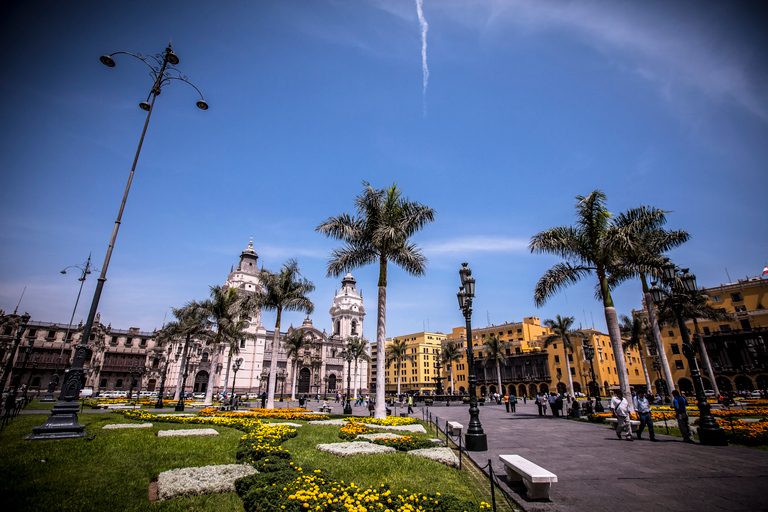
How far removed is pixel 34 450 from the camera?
8680 millimetres

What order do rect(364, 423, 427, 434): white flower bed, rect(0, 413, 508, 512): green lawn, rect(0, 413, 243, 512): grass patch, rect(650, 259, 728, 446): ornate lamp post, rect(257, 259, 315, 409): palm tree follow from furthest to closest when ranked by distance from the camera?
rect(257, 259, 315, 409): palm tree, rect(364, 423, 427, 434): white flower bed, rect(650, 259, 728, 446): ornate lamp post, rect(0, 413, 508, 512): green lawn, rect(0, 413, 243, 512): grass patch

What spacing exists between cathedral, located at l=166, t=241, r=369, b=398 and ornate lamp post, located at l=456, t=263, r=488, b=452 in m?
52.4

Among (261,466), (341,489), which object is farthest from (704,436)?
(261,466)

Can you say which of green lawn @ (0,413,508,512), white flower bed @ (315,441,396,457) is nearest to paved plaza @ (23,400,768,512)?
green lawn @ (0,413,508,512)

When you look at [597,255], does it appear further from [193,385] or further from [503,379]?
[193,385]

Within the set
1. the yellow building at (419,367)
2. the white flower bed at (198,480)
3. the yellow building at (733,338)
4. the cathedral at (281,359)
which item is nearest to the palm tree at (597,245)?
the white flower bed at (198,480)

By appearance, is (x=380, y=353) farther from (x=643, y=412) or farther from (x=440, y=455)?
(x=643, y=412)

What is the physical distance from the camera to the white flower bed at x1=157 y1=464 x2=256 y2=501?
605cm

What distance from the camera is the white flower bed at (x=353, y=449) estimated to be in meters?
9.57

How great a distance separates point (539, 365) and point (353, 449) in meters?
69.3

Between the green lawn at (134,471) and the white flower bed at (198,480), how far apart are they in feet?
0.62

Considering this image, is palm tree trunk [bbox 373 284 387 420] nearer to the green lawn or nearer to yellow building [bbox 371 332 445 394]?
the green lawn

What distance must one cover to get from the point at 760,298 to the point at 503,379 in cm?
4257

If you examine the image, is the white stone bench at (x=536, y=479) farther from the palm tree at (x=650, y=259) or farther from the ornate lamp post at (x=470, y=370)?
the palm tree at (x=650, y=259)
